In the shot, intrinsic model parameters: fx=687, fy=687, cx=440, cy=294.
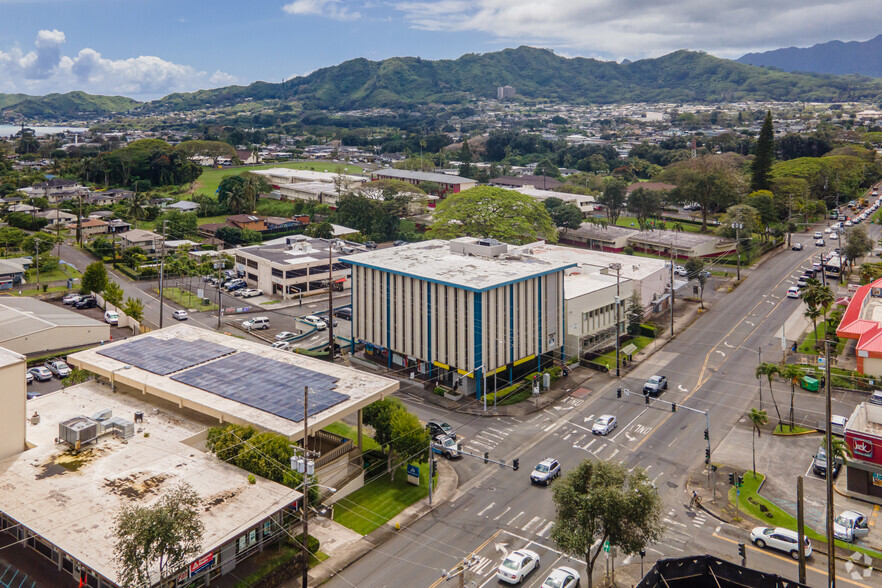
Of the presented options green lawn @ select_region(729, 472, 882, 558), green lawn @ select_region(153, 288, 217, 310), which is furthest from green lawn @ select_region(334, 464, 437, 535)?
green lawn @ select_region(153, 288, 217, 310)

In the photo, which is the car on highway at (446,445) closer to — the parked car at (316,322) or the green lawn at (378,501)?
the green lawn at (378,501)

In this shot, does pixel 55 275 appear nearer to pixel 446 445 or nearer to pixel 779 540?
pixel 446 445

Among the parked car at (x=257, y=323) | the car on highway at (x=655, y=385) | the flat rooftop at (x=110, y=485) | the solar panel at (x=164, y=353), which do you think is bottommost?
the car on highway at (x=655, y=385)

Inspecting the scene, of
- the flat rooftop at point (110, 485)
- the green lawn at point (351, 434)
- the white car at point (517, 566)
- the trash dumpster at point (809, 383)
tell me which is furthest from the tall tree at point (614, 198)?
the white car at point (517, 566)

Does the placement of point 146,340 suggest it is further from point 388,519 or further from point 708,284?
point 708,284

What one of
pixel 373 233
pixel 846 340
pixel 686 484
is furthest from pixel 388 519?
pixel 373 233

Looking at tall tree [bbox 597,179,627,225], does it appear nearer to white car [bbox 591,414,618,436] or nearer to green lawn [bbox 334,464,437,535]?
white car [bbox 591,414,618,436]
